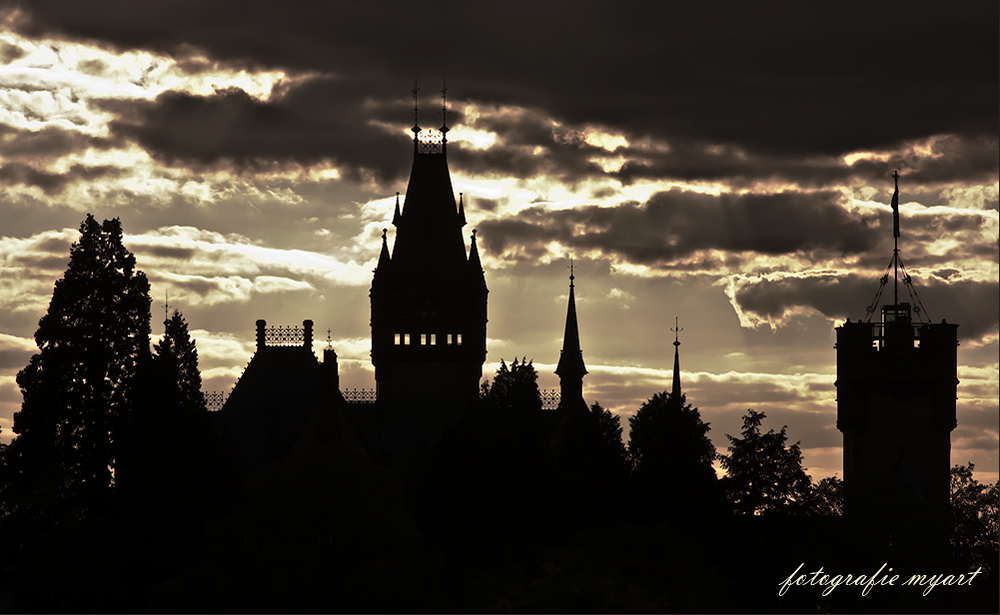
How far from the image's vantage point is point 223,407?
108875 millimetres

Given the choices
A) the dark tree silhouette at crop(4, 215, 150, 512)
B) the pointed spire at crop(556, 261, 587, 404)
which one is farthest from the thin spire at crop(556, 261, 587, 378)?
the dark tree silhouette at crop(4, 215, 150, 512)

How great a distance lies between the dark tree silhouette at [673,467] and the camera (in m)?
80.4

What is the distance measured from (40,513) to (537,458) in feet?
81.0

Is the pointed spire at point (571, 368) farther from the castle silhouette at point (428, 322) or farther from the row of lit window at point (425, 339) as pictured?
the row of lit window at point (425, 339)

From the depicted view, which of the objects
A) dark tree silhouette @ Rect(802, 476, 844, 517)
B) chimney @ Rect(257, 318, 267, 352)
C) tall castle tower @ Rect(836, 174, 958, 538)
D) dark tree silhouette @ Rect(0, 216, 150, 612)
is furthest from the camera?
chimney @ Rect(257, 318, 267, 352)

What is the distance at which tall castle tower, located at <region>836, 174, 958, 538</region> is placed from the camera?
9681 centimetres

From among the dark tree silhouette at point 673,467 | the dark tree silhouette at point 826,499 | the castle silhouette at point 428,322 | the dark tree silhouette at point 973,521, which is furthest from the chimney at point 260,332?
the dark tree silhouette at point 973,521

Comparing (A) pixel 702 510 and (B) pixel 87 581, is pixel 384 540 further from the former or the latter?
(A) pixel 702 510

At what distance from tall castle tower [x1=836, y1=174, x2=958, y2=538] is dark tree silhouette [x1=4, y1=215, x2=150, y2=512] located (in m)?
45.8

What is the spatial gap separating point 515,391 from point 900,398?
2653cm

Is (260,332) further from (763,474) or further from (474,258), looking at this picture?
(763,474)

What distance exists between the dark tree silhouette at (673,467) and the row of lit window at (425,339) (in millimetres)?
47033

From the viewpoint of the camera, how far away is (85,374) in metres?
76.3

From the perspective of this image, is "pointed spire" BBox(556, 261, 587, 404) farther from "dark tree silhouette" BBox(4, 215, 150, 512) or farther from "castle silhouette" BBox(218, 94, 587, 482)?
"dark tree silhouette" BBox(4, 215, 150, 512)
